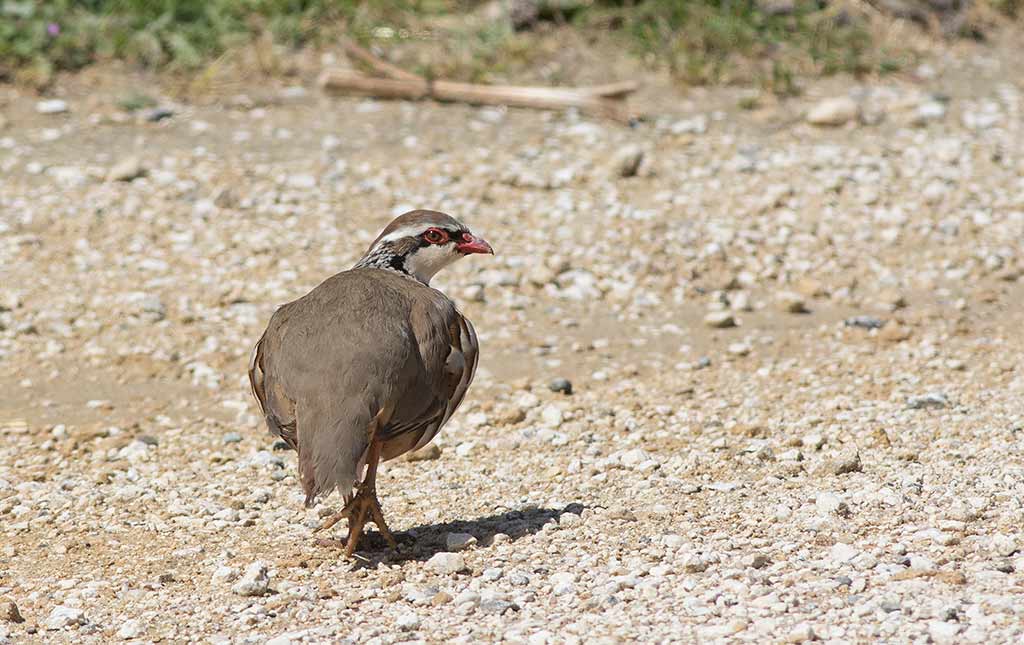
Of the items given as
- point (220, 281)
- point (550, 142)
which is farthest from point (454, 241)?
point (550, 142)

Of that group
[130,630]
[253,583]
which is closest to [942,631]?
[253,583]

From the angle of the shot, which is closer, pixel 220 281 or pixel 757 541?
pixel 757 541

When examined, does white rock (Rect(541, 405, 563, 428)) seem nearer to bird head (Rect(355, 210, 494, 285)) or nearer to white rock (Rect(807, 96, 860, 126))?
bird head (Rect(355, 210, 494, 285))

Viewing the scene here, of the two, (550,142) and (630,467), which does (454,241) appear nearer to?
(630,467)

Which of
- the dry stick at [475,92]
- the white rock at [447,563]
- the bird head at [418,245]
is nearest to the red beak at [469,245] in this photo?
the bird head at [418,245]

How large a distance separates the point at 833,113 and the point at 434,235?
5846mm

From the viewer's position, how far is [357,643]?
475 centimetres

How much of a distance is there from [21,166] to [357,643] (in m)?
6.91

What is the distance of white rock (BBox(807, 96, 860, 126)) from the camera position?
37.7ft

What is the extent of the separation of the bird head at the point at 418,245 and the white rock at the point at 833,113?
560cm

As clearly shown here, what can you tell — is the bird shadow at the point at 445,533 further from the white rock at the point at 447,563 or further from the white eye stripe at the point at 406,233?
the white eye stripe at the point at 406,233

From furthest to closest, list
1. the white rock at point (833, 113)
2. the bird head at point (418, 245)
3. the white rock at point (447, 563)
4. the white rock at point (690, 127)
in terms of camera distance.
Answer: the white rock at point (833, 113) → the white rock at point (690, 127) → the bird head at point (418, 245) → the white rock at point (447, 563)

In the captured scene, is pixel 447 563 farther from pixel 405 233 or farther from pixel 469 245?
pixel 469 245

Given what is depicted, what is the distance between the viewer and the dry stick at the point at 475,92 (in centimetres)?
1165
